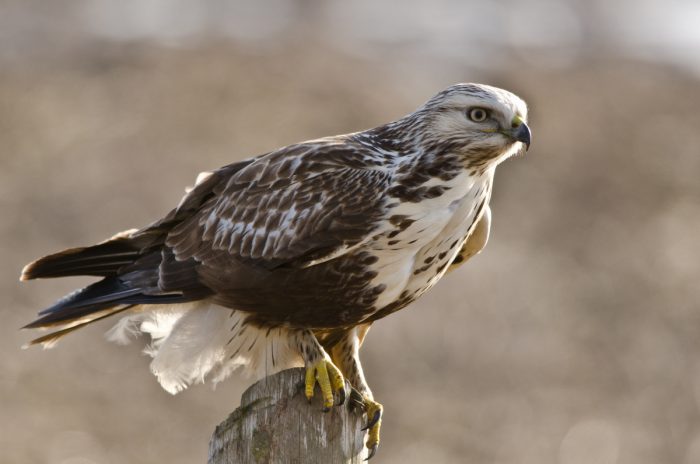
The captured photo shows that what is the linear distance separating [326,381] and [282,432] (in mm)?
674

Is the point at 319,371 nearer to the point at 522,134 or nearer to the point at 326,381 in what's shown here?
the point at 326,381

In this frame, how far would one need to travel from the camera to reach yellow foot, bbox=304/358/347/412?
581cm

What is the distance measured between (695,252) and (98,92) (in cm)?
905

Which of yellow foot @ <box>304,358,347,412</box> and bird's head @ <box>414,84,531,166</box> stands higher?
bird's head @ <box>414,84,531,166</box>

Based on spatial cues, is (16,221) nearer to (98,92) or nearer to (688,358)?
(98,92)

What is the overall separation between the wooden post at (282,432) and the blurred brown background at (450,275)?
21.4ft

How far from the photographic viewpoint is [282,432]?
536 centimetres

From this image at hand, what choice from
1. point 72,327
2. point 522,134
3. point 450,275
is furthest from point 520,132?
point 450,275

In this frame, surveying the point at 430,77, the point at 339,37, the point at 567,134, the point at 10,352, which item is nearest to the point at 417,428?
the point at 10,352

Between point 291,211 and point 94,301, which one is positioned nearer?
point 291,211

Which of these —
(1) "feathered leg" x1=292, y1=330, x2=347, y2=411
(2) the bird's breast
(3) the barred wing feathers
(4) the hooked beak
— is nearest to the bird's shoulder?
(3) the barred wing feathers

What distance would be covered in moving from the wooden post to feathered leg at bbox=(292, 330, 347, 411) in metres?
0.13

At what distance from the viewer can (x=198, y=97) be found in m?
19.7

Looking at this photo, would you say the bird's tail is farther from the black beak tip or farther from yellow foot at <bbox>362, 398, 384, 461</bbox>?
the black beak tip
